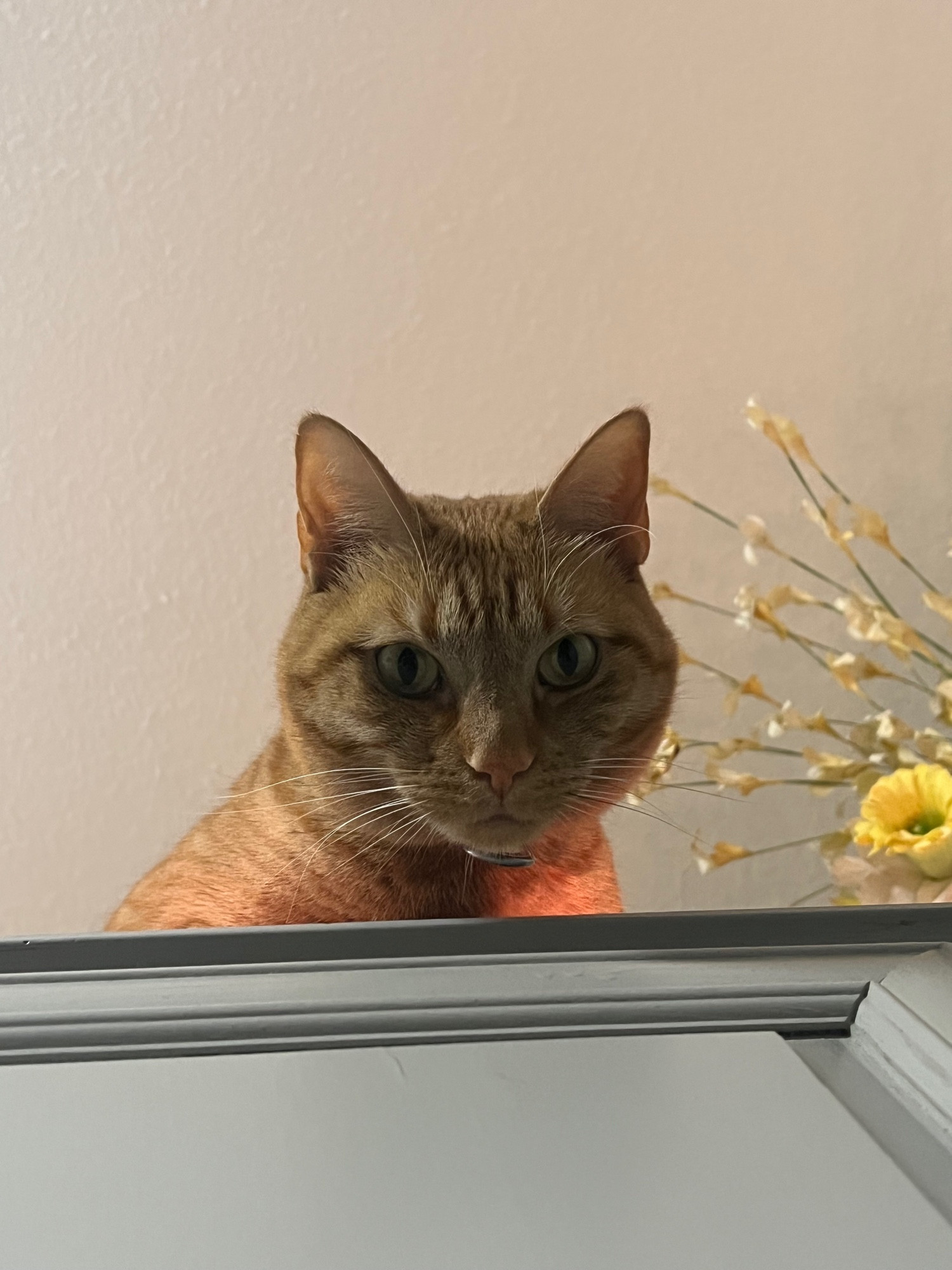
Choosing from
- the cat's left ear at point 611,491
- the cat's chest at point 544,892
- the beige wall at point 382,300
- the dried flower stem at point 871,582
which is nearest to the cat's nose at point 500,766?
the cat's chest at point 544,892

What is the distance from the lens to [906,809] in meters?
0.82

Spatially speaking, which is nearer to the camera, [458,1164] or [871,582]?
[458,1164]

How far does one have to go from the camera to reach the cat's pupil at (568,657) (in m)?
0.80

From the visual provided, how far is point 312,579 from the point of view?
0.88 meters

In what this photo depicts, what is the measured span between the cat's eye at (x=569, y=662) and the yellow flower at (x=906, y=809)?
0.23 metres

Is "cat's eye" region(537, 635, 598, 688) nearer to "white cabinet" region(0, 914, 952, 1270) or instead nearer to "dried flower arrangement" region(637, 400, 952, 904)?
"dried flower arrangement" region(637, 400, 952, 904)

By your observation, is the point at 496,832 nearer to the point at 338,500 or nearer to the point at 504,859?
the point at 504,859

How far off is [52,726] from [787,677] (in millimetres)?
964

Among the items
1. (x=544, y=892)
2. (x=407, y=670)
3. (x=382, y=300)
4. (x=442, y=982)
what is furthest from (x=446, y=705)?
(x=382, y=300)

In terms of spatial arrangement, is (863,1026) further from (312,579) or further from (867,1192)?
(312,579)

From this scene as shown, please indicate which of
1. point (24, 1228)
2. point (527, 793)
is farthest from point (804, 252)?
point (24, 1228)

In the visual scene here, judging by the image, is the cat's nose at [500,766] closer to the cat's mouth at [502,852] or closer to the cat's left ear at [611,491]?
the cat's mouth at [502,852]

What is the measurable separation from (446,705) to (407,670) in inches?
1.6

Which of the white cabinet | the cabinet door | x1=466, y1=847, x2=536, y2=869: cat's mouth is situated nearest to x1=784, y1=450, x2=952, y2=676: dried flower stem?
x1=466, y1=847, x2=536, y2=869: cat's mouth
